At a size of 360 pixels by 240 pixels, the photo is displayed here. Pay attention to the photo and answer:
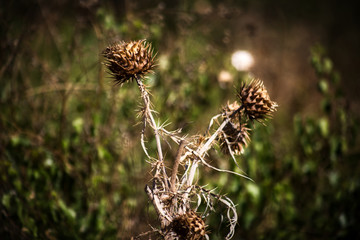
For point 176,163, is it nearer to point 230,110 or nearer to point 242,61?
point 230,110

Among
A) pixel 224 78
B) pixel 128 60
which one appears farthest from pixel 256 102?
pixel 224 78

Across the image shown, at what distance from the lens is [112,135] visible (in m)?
2.66

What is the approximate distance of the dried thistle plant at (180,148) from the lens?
3.78ft

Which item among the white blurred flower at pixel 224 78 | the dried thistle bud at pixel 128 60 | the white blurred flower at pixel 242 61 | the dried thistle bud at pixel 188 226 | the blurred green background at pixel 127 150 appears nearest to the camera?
the dried thistle bud at pixel 188 226

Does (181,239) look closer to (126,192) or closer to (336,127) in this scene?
(126,192)

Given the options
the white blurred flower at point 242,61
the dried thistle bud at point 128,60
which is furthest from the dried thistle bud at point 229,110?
the white blurred flower at point 242,61

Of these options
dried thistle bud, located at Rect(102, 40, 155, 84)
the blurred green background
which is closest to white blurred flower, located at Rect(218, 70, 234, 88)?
the blurred green background

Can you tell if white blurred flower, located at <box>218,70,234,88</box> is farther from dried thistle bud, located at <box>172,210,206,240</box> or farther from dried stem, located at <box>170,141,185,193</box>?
dried thistle bud, located at <box>172,210,206,240</box>

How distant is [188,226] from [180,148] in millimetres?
261

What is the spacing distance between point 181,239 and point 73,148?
1.61 m

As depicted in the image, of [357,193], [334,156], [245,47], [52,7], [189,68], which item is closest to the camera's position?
[357,193]

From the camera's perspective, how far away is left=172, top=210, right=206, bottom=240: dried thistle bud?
1.09 m

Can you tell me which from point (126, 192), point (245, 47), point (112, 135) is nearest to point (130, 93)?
point (112, 135)

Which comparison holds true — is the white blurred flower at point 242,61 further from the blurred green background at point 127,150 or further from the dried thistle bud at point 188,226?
the dried thistle bud at point 188,226
